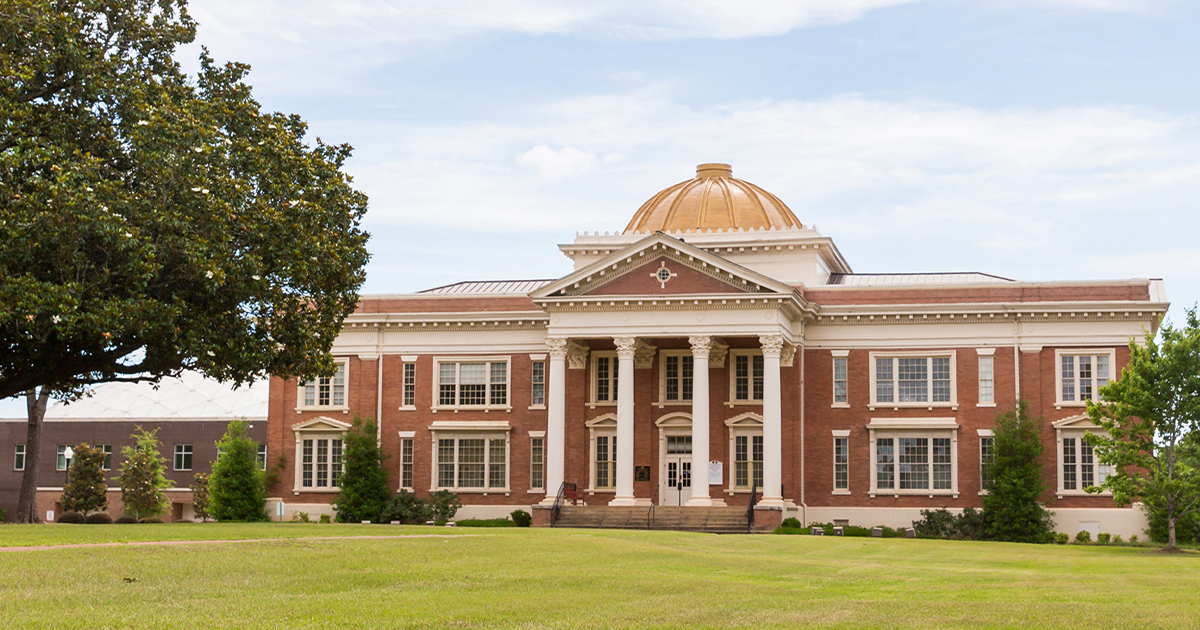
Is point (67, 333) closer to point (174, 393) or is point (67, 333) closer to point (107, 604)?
point (107, 604)

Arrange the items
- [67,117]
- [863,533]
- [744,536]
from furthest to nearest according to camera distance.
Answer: [863,533]
[744,536]
[67,117]

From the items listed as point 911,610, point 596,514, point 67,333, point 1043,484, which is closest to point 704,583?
point 911,610

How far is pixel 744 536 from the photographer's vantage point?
41.4 m

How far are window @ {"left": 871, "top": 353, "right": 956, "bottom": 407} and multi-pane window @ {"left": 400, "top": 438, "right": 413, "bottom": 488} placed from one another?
19601 millimetres

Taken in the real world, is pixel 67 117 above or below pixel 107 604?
above

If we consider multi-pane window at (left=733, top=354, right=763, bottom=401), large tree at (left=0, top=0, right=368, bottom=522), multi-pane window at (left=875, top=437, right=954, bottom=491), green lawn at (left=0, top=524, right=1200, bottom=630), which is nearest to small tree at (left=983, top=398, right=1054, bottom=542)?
multi-pane window at (left=875, top=437, right=954, bottom=491)

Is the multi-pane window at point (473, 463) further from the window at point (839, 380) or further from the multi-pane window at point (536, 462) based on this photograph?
the window at point (839, 380)

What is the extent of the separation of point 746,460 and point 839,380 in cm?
490

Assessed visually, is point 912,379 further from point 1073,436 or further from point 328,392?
point 328,392

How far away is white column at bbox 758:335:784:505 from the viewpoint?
164 feet

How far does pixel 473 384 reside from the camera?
188 ft

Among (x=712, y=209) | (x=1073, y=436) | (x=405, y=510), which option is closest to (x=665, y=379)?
(x=712, y=209)

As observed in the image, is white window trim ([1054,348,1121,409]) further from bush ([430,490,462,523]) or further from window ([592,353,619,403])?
bush ([430,490,462,523])

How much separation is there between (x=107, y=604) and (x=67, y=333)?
40.8 feet
